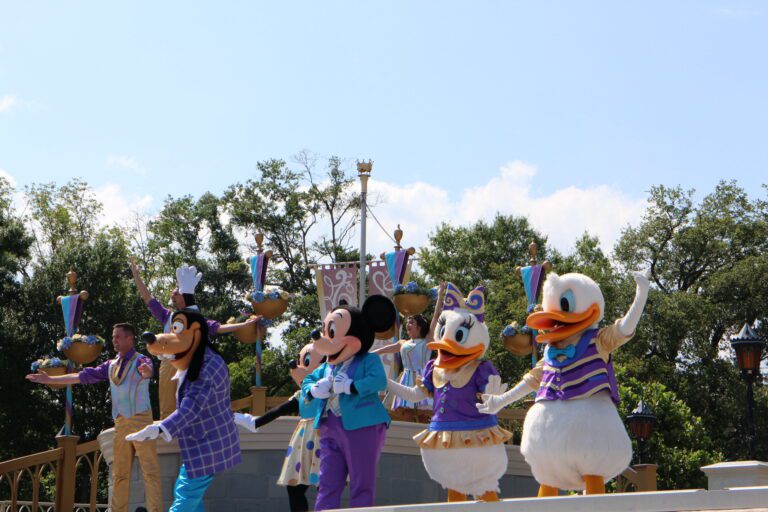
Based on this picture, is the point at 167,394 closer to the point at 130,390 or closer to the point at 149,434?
the point at 130,390

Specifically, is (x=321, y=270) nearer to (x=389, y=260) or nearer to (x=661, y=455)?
(x=389, y=260)

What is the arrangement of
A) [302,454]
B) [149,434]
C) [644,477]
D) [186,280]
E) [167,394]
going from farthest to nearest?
[167,394] < [644,477] < [186,280] < [302,454] < [149,434]

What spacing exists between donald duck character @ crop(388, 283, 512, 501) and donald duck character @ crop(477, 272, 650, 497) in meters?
0.27

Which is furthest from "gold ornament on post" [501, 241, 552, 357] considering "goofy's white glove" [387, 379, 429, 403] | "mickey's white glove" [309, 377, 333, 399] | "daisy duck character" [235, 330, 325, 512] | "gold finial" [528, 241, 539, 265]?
"mickey's white glove" [309, 377, 333, 399]

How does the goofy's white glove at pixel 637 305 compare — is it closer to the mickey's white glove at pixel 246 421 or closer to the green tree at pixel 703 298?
the mickey's white glove at pixel 246 421

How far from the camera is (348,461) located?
8094mm

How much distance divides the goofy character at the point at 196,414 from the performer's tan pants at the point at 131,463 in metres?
2.03

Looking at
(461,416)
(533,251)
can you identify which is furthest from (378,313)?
(533,251)

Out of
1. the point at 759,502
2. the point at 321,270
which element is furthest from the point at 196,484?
the point at 321,270

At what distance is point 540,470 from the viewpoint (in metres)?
7.75

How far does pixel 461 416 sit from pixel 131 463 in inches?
151

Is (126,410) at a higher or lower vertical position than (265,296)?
lower

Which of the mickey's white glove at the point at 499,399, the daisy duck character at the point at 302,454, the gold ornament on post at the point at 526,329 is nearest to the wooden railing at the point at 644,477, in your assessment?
the gold ornament on post at the point at 526,329

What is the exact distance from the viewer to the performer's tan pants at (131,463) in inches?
406
